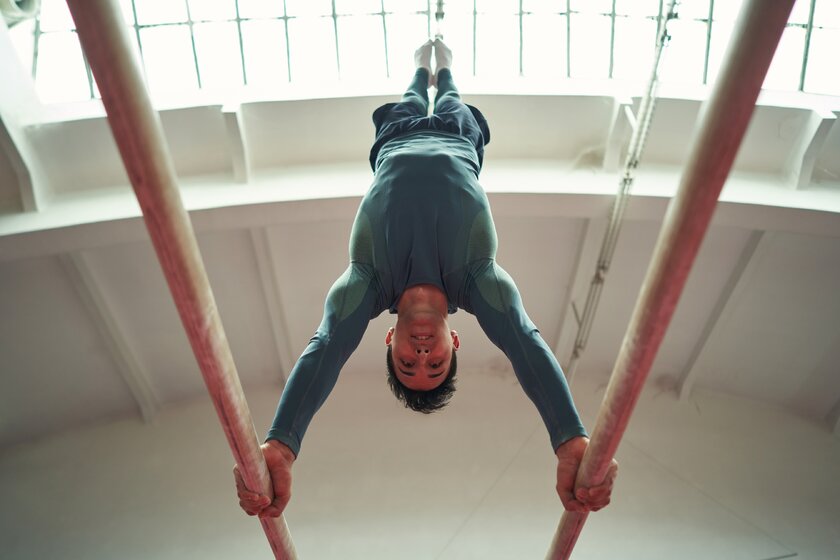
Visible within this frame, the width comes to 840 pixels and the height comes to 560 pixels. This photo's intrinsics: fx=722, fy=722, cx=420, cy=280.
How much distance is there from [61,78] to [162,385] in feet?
13.3

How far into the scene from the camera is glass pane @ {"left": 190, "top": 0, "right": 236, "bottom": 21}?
8492 mm

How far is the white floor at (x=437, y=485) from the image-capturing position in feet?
27.8

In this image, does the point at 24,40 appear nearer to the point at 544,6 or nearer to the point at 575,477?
the point at 544,6

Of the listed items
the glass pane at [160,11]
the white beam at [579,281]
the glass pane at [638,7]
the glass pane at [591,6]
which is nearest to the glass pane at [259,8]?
the glass pane at [160,11]

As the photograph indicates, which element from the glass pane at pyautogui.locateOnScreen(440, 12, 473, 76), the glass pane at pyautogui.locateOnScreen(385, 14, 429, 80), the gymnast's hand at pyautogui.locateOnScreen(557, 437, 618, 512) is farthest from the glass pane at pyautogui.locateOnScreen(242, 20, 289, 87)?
the gymnast's hand at pyautogui.locateOnScreen(557, 437, 618, 512)

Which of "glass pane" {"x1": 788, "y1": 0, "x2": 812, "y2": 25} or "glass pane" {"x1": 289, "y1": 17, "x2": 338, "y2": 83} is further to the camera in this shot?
"glass pane" {"x1": 289, "y1": 17, "x2": 338, "y2": 83}

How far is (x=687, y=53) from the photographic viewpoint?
8.87 meters

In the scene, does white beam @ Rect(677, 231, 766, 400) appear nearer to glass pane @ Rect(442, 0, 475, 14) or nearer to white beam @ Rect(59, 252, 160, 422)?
glass pane @ Rect(442, 0, 475, 14)

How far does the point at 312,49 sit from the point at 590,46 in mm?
3447

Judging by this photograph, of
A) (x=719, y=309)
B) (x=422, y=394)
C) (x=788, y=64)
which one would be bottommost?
(x=719, y=309)

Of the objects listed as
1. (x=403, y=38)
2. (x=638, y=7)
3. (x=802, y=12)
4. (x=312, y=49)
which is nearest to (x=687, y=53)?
(x=638, y=7)

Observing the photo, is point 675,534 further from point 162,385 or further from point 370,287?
point 162,385

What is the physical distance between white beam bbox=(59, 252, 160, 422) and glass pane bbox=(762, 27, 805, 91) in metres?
8.34

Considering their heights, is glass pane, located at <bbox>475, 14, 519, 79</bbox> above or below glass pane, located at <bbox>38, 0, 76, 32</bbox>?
below
